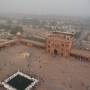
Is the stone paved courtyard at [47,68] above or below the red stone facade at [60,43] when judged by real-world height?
below

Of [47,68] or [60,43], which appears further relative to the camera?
[60,43]

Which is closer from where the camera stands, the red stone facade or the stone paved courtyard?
the stone paved courtyard

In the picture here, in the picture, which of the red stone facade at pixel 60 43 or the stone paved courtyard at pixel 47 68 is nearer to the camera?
the stone paved courtyard at pixel 47 68

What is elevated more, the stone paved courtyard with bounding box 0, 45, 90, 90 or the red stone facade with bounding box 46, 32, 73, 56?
the red stone facade with bounding box 46, 32, 73, 56

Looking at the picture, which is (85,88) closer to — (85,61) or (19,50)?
(85,61)

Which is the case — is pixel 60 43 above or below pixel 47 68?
above
